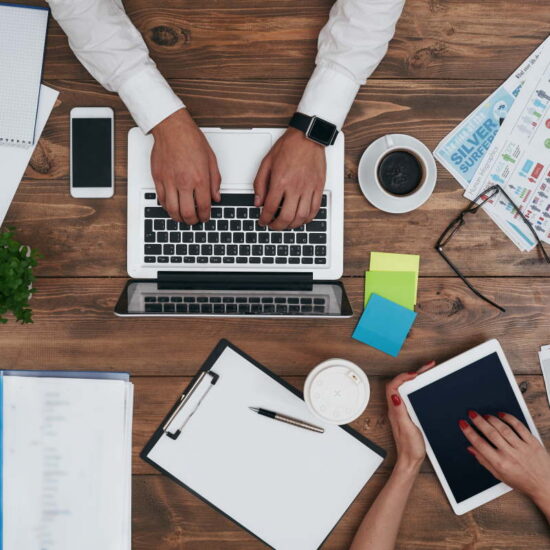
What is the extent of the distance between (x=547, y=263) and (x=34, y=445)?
1.04 meters

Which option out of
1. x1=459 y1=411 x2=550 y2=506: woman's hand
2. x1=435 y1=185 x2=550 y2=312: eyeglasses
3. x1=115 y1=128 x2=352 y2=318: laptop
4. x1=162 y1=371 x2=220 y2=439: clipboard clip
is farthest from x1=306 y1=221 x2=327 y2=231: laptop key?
x1=459 y1=411 x2=550 y2=506: woman's hand

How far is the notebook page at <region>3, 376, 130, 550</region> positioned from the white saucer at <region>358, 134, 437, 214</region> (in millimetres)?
588

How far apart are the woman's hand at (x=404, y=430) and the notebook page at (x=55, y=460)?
506mm

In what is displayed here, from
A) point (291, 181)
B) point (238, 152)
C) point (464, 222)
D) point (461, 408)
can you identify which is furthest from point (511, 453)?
point (238, 152)

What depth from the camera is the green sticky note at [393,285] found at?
0.97 metres

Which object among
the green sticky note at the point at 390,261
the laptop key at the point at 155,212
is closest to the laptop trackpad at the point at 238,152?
the laptop key at the point at 155,212

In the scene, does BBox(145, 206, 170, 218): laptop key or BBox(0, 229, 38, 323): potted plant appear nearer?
BBox(0, 229, 38, 323): potted plant

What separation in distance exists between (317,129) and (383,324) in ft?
1.25

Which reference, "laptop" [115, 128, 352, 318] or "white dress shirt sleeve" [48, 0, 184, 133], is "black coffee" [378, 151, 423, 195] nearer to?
"laptop" [115, 128, 352, 318]

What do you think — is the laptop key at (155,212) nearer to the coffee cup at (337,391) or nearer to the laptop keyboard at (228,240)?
the laptop keyboard at (228,240)

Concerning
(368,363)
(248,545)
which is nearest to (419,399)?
(368,363)

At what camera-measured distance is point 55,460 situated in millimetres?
971

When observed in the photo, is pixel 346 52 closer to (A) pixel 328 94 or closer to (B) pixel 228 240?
(A) pixel 328 94

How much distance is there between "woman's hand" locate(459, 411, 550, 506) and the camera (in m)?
0.95
